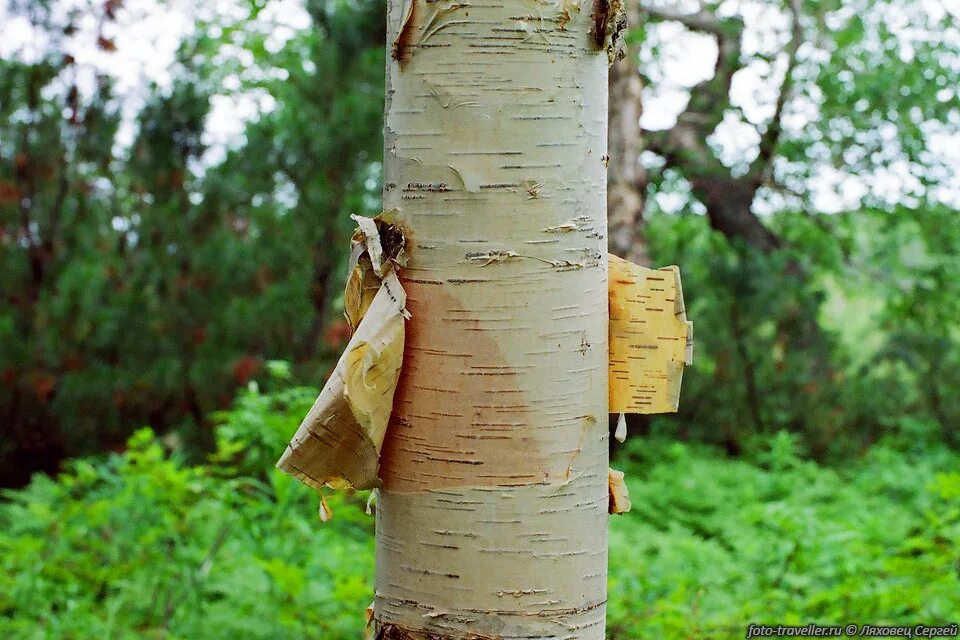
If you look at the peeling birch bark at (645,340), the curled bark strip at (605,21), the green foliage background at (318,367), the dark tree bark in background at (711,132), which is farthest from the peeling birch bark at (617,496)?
the dark tree bark in background at (711,132)

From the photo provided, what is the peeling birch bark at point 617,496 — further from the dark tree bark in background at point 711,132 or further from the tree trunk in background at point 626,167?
the dark tree bark in background at point 711,132

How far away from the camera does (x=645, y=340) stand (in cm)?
130

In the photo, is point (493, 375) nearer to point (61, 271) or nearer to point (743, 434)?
point (61, 271)

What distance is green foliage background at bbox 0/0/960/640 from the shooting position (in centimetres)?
309

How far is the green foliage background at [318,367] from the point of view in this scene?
10.1 ft

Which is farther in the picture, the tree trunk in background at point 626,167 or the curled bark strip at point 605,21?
the tree trunk in background at point 626,167

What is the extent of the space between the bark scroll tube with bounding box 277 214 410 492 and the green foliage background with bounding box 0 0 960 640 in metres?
1.60

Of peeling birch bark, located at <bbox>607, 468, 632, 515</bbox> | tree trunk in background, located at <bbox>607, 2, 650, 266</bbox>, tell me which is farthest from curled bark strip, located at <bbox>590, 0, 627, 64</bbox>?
tree trunk in background, located at <bbox>607, 2, 650, 266</bbox>

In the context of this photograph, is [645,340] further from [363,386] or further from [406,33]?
[406,33]

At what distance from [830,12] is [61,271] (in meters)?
5.33

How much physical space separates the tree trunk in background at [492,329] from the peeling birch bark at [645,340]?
3.6 inches

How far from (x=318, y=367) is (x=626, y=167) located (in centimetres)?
208

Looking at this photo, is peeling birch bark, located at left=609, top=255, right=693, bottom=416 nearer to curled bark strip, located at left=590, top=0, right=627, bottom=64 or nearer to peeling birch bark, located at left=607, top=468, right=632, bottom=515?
peeling birch bark, located at left=607, top=468, right=632, bottom=515

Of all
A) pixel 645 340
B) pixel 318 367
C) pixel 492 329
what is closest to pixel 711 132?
pixel 318 367
